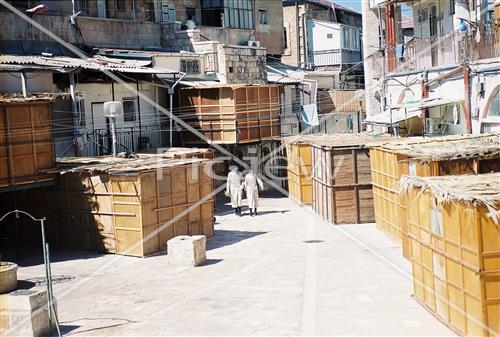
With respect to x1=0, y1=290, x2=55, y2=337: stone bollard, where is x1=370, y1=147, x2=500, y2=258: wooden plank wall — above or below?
above

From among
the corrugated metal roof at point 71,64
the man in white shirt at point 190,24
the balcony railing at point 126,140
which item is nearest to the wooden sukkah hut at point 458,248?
the corrugated metal roof at point 71,64

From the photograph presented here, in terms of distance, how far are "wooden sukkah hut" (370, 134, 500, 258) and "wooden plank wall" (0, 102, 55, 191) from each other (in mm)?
9554

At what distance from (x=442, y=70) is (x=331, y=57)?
2475 centimetres

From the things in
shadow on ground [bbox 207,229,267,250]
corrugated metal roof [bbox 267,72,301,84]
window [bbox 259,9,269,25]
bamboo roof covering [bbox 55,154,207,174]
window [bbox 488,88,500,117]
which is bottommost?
shadow on ground [bbox 207,229,267,250]

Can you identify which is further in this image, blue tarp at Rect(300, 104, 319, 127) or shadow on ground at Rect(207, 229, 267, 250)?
blue tarp at Rect(300, 104, 319, 127)

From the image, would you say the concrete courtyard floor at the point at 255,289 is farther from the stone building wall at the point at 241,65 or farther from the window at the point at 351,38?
the window at the point at 351,38

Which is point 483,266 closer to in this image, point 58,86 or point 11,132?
point 11,132

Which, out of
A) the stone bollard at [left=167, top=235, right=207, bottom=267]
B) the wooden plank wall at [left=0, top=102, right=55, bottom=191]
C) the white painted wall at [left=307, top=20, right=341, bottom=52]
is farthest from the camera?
the white painted wall at [left=307, top=20, right=341, bottom=52]

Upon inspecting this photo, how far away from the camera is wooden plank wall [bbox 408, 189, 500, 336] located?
11609 millimetres

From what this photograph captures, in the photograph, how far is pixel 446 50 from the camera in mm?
28469

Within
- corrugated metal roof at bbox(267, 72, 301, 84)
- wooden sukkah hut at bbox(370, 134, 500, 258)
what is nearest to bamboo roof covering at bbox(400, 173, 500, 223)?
wooden sukkah hut at bbox(370, 134, 500, 258)

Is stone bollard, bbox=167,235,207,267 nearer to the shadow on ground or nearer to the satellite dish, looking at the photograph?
the shadow on ground

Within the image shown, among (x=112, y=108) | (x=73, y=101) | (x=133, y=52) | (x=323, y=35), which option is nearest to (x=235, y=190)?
(x=112, y=108)

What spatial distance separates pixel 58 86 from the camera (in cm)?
2905
